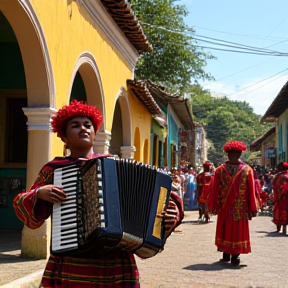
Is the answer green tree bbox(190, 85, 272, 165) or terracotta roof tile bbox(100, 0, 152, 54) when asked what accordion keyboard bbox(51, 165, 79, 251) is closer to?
terracotta roof tile bbox(100, 0, 152, 54)

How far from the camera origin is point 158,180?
3.80 meters

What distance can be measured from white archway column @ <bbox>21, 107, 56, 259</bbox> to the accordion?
5.00m

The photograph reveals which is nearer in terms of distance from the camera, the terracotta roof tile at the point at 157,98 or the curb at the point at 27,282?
the curb at the point at 27,282

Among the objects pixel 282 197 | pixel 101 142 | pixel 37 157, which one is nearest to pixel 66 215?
pixel 37 157

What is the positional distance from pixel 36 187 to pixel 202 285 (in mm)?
3995

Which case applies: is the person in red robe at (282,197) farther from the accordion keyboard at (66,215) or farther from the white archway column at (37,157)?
Result: the accordion keyboard at (66,215)

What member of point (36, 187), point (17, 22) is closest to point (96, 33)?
point (17, 22)

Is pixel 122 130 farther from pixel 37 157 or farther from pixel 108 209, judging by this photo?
pixel 108 209

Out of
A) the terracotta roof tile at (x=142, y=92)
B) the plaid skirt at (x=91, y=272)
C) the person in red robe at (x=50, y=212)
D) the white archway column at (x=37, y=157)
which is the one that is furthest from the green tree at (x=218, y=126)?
the plaid skirt at (x=91, y=272)

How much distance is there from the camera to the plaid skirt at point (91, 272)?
3.79 metres

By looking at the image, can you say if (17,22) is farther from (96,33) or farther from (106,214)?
(106,214)

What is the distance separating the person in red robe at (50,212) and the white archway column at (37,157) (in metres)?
4.67

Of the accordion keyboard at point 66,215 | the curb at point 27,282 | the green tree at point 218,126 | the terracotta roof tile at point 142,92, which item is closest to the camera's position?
the accordion keyboard at point 66,215

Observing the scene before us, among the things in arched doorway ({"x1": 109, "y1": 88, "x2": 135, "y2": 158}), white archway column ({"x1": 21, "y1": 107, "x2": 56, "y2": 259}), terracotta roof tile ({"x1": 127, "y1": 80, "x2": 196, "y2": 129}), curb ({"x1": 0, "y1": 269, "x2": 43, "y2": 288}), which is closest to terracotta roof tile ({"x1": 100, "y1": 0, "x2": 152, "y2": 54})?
terracotta roof tile ({"x1": 127, "y1": 80, "x2": 196, "y2": 129})
